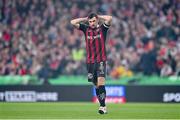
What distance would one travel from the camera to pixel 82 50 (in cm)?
2545

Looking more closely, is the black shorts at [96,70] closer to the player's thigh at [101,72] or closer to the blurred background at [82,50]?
the player's thigh at [101,72]

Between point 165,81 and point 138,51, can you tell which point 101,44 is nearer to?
point 165,81

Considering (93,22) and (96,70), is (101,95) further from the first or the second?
(93,22)

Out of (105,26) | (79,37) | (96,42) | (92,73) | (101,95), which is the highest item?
(105,26)

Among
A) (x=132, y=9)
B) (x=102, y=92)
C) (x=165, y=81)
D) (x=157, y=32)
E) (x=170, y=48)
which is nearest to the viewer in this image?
(x=102, y=92)

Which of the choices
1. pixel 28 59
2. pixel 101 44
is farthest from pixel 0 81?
pixel 101 44

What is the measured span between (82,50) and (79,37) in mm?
1029

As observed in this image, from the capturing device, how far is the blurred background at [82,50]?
73.6 ft

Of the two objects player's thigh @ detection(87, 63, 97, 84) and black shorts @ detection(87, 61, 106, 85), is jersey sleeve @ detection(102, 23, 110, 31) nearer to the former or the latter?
black shorts @ detection(87, 61, 106, 85)

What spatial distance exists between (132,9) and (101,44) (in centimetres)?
1231

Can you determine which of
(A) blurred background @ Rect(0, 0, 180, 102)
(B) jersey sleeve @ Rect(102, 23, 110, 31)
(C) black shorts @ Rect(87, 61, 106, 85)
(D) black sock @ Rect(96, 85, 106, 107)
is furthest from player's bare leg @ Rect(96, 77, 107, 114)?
(A) blurred background @ Rect(0, 0, 180, 102)

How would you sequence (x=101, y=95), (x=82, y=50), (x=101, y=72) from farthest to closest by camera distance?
1. (x=82, y=50)
2. (x=101, y=72)
3. (x=101, y=95)

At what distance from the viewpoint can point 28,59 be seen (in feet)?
83.8

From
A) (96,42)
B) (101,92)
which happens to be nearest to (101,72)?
(101,92)
